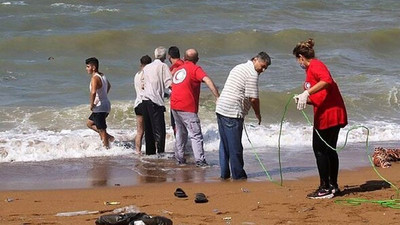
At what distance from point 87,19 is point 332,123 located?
19.6 m

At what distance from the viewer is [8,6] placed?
28.1 m

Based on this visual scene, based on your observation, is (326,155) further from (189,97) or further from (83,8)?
(83,8)

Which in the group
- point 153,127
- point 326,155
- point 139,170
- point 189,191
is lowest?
point 139,170

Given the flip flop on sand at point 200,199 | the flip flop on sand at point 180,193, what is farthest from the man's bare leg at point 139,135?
the flip flop on sand at point 200,199

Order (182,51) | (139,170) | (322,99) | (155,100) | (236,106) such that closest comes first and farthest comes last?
(322,99)
(236,106)
(139,170)
(155,100)
(182,51)

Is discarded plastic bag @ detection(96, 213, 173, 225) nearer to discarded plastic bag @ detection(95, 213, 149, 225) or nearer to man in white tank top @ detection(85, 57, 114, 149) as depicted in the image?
discarded plastic bag @ detection(95, 213, 149, 225)

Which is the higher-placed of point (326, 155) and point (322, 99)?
point (322, 99)

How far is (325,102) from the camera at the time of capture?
838cm

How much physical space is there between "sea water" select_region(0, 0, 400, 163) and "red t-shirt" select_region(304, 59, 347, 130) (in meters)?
4.25

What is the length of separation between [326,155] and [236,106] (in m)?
1.57

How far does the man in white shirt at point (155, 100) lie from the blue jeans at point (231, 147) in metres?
2.12

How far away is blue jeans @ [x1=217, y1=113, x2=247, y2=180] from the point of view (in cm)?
988

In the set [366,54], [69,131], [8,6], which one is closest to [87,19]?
[8,6]

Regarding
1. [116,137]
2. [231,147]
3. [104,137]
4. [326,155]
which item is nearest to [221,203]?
[326,155]
